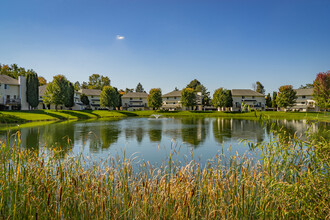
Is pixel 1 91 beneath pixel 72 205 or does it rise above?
above

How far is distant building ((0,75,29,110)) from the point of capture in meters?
49.0

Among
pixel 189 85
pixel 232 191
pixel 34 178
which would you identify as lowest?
pixel 232 191

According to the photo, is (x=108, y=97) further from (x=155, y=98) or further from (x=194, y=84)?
(x=194, y=84)

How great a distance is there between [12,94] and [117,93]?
32718 mm

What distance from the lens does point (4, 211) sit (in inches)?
152

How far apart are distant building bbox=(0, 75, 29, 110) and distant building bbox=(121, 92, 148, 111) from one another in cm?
4291

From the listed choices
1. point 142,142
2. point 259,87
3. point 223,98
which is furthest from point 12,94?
point 259,87

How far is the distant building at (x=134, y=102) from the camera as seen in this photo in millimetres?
91375

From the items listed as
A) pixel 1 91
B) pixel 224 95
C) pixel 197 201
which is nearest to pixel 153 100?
pixel 224 95

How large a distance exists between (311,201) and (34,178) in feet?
19.0

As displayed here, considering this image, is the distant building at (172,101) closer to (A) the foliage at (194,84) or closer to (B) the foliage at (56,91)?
(A) the foliage at (194,84)

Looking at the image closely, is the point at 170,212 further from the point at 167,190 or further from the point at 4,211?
the point at 4,211

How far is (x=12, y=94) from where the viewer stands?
5153 centimetres

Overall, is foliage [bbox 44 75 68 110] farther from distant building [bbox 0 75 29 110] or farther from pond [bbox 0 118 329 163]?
pond [bbox 0 118 329 163]
